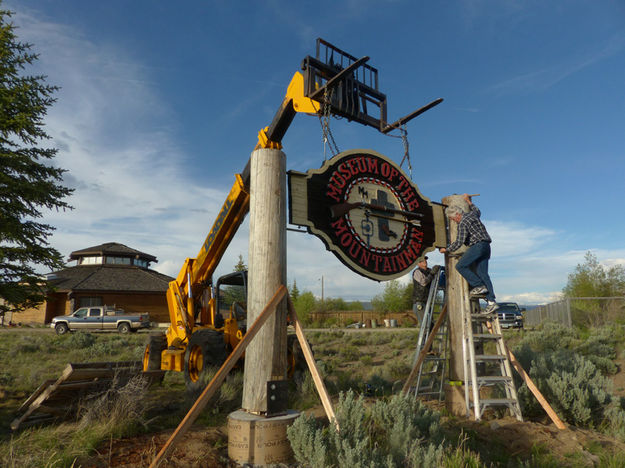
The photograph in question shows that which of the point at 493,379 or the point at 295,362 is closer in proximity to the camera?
the point at 493,379

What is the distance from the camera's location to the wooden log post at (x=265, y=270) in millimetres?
4309

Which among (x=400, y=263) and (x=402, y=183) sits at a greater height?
(x=402, y=183)

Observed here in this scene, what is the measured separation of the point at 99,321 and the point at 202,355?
21.0 m

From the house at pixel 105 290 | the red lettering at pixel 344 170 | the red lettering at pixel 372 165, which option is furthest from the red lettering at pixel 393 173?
the house at pixel 105 290

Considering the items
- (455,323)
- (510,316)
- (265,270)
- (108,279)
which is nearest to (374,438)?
(265,270)

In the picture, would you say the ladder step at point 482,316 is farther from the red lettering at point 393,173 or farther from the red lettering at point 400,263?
the red lettering at point 393,173

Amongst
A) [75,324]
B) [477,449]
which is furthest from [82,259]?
[477,449]

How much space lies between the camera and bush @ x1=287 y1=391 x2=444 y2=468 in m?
3.31

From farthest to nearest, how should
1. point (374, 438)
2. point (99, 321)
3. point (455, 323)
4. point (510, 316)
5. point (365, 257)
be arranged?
point (99, 321), point (510, 316), point (455, 323), point (365, 257), point (374, 438)

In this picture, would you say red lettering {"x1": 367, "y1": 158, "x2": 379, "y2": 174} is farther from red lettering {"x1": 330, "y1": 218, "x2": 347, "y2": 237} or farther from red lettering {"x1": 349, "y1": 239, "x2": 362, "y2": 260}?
red lettering {"x1": 349, "y1": 239, "x2": 362, "y2": 260}

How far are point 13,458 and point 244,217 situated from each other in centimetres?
551

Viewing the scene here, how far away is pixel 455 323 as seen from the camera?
6.00 m

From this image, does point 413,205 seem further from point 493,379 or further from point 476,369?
point 493,379

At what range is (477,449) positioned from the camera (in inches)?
170
